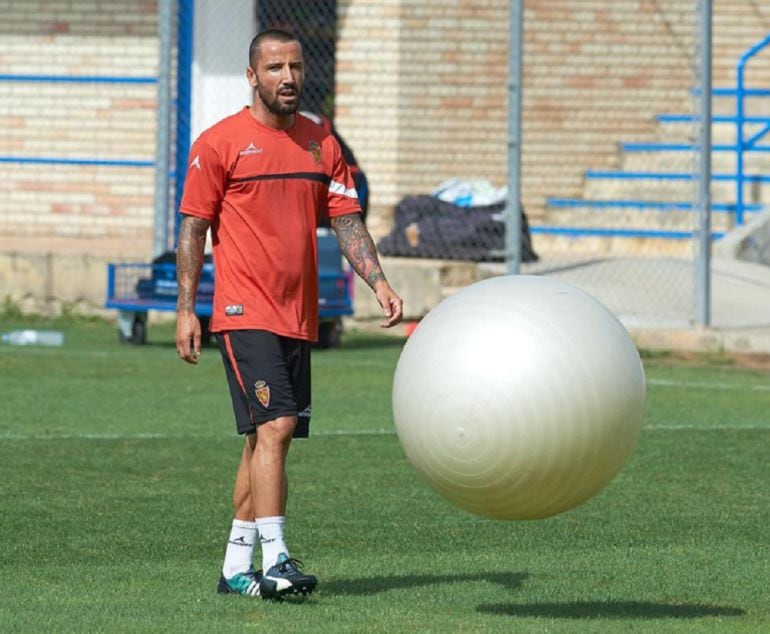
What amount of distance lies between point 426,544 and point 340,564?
1.92ft

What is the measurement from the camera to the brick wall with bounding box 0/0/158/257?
21938 millimetres

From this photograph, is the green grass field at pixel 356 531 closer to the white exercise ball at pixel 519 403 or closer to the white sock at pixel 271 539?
the white sock at pixel 271 539

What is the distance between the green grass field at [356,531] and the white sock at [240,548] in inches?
5.8

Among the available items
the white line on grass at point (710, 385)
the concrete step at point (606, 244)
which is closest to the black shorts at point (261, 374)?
the white line on grass at point (710, 385)

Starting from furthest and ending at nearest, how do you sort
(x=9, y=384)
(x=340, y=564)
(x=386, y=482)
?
(x=9, y=384), (x=386, y=482), (x=340, y=564)

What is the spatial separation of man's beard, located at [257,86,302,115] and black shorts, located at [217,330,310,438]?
31.2 inches

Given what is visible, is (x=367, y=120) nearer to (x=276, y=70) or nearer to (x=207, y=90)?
(x=207, y=90)

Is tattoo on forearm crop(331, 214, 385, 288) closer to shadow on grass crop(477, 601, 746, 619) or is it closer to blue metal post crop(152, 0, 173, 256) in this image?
shadow on grass crop(477, 601, 746, 619)

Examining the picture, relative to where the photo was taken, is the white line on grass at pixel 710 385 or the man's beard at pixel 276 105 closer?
the man's beard at pixel 276 105

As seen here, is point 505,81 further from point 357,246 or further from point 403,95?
point 357,246

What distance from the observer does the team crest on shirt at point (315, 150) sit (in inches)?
280

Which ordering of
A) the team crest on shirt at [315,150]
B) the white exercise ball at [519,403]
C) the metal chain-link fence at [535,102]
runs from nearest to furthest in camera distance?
the white exercise ball at [519,403] → the team crest on shirt at [315,150] → the metal chain-link fence at [535,102]

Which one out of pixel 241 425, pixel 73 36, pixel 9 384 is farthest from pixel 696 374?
pixel 73 36

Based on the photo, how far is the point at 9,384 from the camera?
44.2 feet
